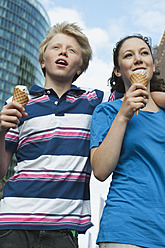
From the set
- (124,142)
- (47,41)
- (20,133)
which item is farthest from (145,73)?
(47,41)

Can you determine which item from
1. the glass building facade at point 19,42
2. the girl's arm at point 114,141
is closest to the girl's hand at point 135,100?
the girl's arm at point 114,141

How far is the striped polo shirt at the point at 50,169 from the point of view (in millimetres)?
2430

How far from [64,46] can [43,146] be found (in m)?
1.16

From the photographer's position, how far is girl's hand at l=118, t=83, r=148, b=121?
6.55 ft

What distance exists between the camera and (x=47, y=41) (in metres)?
3.52

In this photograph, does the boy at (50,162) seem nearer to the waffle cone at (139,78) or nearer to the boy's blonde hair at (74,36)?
the boy's blonde hair at (74,36)

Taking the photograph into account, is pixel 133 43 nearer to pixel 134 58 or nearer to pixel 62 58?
pixel 134 58

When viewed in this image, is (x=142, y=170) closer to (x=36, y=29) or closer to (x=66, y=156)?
(x=66, y=156)

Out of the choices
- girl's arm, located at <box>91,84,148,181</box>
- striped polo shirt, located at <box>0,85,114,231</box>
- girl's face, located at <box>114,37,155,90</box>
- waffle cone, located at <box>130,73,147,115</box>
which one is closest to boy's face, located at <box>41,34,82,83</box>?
striped polo shirt, located at <box>0,85,114,231</box>

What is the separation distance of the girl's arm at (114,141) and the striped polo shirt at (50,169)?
0.50 meters

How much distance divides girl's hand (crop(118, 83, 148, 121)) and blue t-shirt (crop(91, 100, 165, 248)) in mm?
238

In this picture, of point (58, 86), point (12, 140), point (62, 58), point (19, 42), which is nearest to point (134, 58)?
point (62, 58)

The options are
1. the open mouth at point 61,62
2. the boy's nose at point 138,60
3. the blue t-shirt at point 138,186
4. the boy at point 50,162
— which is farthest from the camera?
the open mouth at point 61,62

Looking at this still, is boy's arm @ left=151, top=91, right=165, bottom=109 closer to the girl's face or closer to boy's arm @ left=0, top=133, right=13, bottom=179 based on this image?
the girl's face
